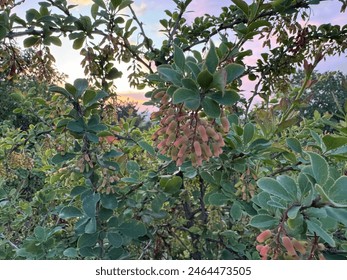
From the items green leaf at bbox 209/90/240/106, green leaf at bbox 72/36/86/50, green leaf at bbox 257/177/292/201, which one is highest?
green leaf at bbox 72/36/86/50

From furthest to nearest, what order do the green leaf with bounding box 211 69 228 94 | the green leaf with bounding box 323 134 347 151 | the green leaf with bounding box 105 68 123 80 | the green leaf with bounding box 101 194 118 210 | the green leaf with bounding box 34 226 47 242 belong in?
1. the green leaf with bounding box 105 68 123 80
2. the green leaf with bounding box 34 226 47 242
3. the green leaf with bounding box 101 194 118 210
4. the green leaf with bounding box 323 134 347 151
5. the green leaf with bounding box 211 69 228 94

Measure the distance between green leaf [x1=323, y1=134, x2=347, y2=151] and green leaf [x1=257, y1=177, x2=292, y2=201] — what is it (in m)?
0.23

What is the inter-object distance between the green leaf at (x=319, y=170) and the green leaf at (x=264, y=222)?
137 mm

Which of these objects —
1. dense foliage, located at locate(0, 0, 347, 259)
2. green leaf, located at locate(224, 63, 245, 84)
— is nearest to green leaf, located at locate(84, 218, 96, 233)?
dense foliage, located at locate(0, 0, 347, 259)

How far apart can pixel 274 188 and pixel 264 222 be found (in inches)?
3.6

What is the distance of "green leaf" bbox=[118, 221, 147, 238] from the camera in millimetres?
1341

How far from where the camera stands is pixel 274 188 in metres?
0.81

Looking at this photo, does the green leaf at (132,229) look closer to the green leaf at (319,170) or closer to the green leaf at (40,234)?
the green leaf at (40,234)

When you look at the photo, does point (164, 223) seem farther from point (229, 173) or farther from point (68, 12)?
point (68, 12)

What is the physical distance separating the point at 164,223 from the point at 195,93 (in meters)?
0.94

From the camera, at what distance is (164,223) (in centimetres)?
171

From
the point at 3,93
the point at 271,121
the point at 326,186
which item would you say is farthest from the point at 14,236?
the point at 3,93

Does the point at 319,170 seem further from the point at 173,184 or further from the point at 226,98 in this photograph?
the point at 173,184

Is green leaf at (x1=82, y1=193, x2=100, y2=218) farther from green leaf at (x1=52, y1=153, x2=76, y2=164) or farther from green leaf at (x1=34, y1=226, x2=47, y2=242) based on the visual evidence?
green leaf at (x1=34, y1=226, x2=47, y2=242)
